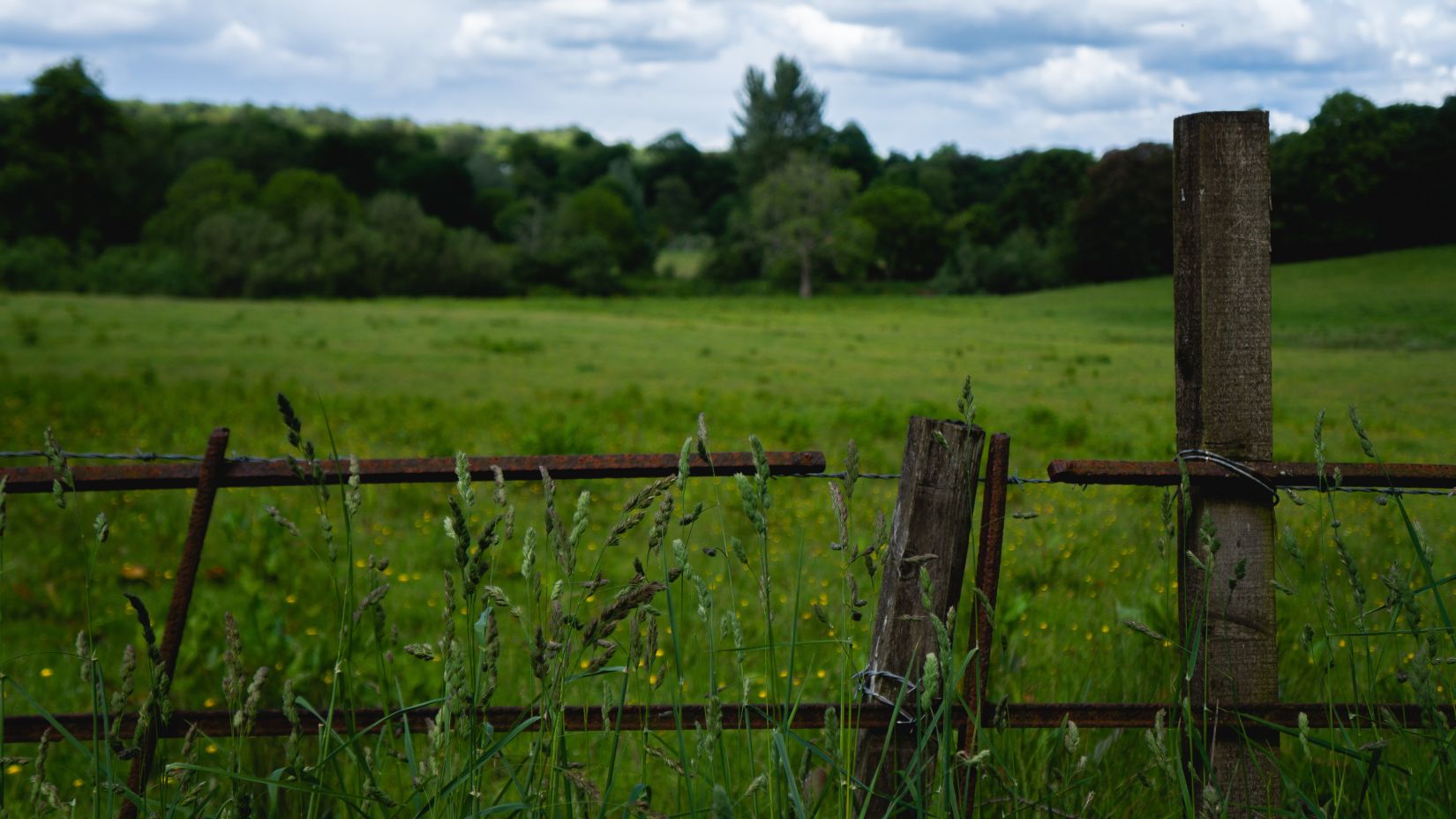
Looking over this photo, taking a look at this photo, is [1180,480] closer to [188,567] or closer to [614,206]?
[188,567]

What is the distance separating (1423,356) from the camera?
14711 mm

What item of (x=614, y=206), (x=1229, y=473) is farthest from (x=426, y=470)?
(x=614, y=206)

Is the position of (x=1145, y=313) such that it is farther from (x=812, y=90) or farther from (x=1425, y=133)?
(x=812, y=90)

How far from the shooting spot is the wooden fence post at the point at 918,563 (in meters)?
2.49

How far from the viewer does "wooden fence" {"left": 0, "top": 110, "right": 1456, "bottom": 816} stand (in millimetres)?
2484

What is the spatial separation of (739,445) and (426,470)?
10.6 metres

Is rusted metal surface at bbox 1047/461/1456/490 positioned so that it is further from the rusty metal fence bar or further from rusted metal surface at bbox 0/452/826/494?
rusted metal surface at bbox 0/452/826/494

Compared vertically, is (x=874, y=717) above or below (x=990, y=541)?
below

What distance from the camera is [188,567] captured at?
8.11 ft

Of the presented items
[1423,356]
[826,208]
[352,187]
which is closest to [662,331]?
[1423,356]

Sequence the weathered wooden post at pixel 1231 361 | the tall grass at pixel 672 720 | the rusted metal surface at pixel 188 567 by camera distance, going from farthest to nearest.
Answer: the weathered wooden post at pixel 1231 361 < the rusted metal surface at pixel 188 567 < the tall grass at pixel 672 720

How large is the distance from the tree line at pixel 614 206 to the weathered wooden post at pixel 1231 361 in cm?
721

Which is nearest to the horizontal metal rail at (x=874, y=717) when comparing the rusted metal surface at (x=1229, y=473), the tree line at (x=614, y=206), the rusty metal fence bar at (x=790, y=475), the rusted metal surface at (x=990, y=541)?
the rusty metal fence bar at (x=790, y=475)

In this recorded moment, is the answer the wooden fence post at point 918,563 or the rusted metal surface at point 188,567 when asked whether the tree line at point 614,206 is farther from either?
the rusted metal surface at point 188,567
